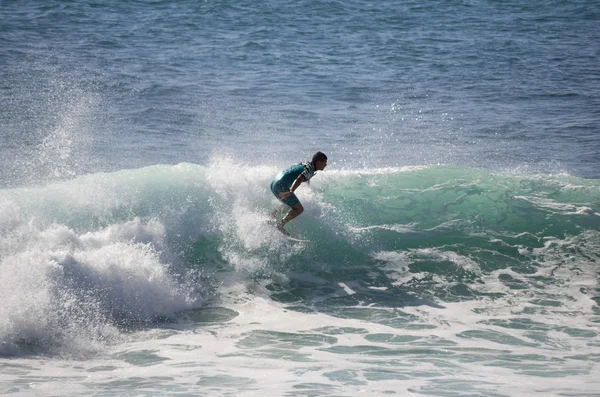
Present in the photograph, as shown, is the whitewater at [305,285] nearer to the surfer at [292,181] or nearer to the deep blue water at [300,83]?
the surfer at [292,181]

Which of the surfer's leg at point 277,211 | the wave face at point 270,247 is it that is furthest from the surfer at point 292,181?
the wave face at point 270,247

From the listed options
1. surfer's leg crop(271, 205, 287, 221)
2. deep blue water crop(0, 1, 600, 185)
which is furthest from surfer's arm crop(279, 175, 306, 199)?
deep blue water crop(0, 1, 600, 185)

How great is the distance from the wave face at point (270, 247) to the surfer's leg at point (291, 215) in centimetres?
26

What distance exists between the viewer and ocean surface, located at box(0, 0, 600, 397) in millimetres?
7777

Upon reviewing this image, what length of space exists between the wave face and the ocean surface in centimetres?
4

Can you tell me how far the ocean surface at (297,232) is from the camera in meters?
7.78

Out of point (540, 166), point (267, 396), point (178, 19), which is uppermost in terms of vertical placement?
point (178, 19)

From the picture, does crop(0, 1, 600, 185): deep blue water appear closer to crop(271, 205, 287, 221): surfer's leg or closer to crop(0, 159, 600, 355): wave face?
crop(0, 159, 600, 355): wave face

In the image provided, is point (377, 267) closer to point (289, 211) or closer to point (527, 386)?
point (289, 211)

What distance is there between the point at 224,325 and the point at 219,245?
2387 millimetres

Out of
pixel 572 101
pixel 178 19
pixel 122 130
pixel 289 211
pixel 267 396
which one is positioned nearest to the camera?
pixel 267 396

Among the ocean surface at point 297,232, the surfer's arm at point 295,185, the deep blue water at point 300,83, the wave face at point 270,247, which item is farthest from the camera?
the deep blue water at point 300,83

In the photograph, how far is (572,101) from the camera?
78.0ft

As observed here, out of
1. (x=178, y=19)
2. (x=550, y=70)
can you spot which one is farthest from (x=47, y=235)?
(x=178, y=19)
